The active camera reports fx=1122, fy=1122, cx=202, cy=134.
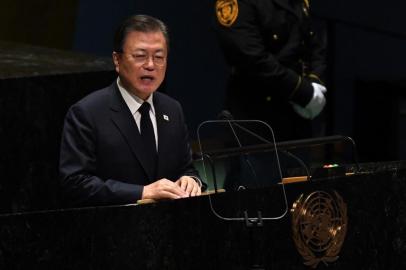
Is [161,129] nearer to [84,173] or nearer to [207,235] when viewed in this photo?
[84,173]

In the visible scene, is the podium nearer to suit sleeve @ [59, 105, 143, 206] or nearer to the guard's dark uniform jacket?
suit sleeve @ [59, 105, 143, 206]

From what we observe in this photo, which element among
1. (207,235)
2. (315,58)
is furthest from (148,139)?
(315,58)

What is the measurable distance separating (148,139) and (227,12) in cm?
106

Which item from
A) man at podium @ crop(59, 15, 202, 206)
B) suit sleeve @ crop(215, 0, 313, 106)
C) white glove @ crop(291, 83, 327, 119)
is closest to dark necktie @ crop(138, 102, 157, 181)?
man at podium @ crop(59, 15, 202, 206)

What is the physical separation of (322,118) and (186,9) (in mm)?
801

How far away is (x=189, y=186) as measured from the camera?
2686 mm

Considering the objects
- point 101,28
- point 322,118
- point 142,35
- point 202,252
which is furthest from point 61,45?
point 202,252

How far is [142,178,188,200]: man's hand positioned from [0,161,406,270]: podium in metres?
0.09

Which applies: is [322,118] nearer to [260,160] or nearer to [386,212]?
[260,160]

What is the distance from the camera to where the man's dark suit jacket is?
268cm

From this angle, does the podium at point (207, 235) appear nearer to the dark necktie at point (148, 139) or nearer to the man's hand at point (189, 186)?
the man's hand at point (189, 186)

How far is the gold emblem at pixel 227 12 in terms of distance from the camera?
3777 millimetres

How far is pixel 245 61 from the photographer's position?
12.5ft

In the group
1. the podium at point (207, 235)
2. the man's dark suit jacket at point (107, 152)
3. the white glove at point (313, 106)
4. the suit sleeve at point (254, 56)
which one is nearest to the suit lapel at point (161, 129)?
the man's dark suit jacket at point (107, 152)
